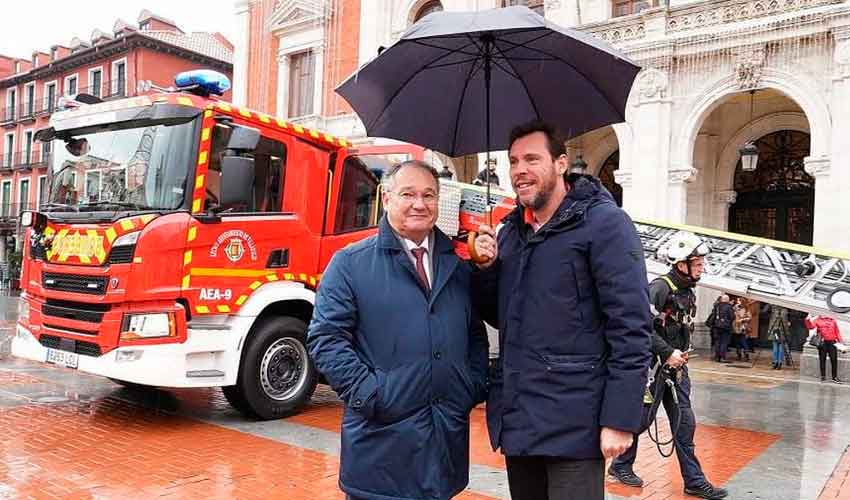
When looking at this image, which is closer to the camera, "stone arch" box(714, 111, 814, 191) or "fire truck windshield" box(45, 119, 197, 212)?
"fire truck windshield" box(45, 119, 197, 212)

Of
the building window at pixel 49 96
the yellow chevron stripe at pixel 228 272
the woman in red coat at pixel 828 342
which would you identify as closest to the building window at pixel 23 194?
the building window at pixel 49 96

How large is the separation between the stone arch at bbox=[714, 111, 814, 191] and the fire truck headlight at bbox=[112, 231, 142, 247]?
1520 cm

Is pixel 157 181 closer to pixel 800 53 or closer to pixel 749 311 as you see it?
pixel 800 53

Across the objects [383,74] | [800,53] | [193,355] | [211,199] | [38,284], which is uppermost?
[800,53]

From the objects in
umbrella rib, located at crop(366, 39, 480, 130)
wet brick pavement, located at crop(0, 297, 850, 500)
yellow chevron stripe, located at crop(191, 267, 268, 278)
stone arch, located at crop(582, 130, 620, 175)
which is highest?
stone arch, located at crop(582, 130, 620, 175)

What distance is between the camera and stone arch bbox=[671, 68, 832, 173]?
13.4 metres

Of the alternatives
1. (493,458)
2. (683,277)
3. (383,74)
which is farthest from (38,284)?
(683,277)

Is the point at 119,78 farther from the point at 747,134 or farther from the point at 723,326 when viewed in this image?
the point at 723,326

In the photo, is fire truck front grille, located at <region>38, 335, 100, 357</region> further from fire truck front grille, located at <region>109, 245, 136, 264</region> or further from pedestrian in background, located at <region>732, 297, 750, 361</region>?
pedestrian in background, located at <region>732, 297, 750, 361</region>

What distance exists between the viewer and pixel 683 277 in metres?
5.33

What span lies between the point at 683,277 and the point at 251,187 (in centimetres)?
386

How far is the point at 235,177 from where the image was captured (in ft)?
20.3

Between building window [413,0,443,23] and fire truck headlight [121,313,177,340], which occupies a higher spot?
building window [413,0,443,23]

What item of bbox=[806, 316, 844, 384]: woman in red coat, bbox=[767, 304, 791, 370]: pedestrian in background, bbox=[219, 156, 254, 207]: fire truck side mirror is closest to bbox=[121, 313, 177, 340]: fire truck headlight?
bbox=[219, 156, 254, 207]: fire truck side mirror
